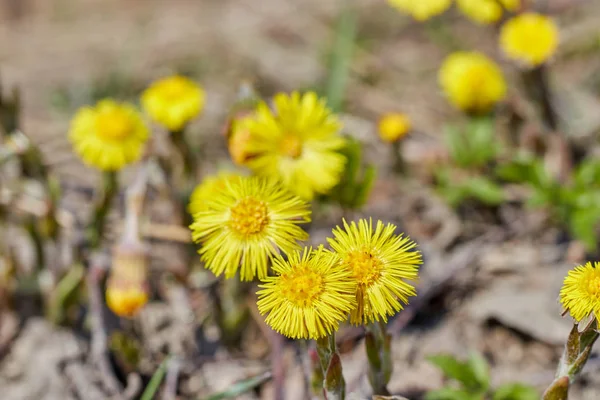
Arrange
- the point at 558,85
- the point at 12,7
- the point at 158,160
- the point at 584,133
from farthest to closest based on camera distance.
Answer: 1. the point at 12,7
2. the point at 558,85
3. the point at 584,133
4. the point at 158,160

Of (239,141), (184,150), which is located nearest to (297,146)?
(239,141)

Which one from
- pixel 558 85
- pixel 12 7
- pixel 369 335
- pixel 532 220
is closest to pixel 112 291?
pixel 369 335

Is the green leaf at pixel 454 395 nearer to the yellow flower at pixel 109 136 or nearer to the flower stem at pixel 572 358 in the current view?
the flower stem at pixel 572 358

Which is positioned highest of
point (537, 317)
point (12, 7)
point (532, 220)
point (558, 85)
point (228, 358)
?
point (12, 7)

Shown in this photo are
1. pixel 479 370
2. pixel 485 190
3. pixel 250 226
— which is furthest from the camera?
pixel 485 190

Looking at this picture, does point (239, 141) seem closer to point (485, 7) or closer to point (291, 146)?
point (291, 146)

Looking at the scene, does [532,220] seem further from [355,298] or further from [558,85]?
[355,298]

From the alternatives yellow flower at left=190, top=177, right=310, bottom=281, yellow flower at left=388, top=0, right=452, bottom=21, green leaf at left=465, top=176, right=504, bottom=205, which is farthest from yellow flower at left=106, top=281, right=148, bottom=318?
yellow flower at left=388, top=0, right=452, bottom=21

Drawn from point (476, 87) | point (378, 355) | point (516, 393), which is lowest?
point (516, 393)
